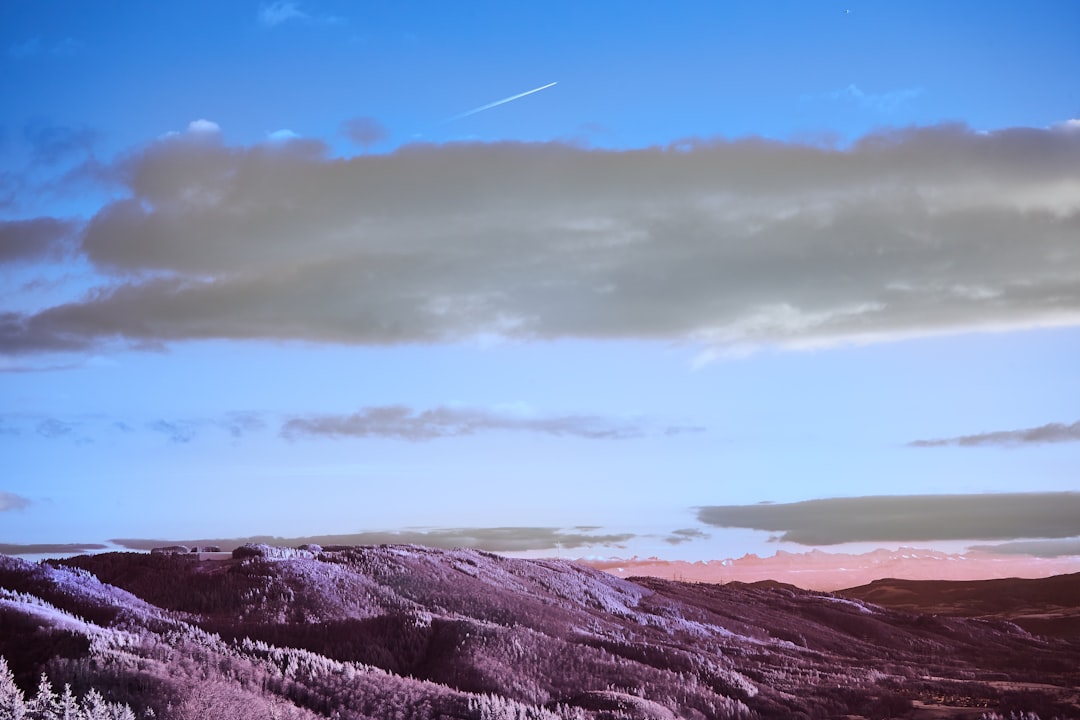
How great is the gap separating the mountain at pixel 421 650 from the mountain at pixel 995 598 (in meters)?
30.7

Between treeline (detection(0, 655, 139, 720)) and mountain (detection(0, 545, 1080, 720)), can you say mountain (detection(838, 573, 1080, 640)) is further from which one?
treeline (detection(0, 655, 139, 720))

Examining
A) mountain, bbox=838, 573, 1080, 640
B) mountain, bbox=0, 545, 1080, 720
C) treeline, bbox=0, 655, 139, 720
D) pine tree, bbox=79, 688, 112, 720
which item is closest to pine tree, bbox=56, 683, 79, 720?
treeline, bbox=0, 655, 139, 720

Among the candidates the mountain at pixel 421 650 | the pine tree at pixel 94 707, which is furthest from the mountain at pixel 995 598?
the pine tree at pixel 94 707

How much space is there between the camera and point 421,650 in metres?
22.5

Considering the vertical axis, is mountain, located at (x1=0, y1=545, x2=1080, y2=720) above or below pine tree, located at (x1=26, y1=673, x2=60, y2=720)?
below

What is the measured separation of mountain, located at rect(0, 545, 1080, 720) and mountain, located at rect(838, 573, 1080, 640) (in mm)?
30710

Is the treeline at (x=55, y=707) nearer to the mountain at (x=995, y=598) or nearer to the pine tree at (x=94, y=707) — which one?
the pine tree at (x=94, y=707)

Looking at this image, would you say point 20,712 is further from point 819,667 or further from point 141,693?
point 819,667

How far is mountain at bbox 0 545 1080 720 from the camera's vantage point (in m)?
15.8

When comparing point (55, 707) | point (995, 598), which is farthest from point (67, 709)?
point (995, 598)

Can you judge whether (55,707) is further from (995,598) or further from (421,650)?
(995,598)

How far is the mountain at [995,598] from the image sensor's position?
7444 centimetres

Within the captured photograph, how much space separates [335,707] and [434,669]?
5.84 metres

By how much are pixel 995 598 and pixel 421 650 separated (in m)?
86.2
